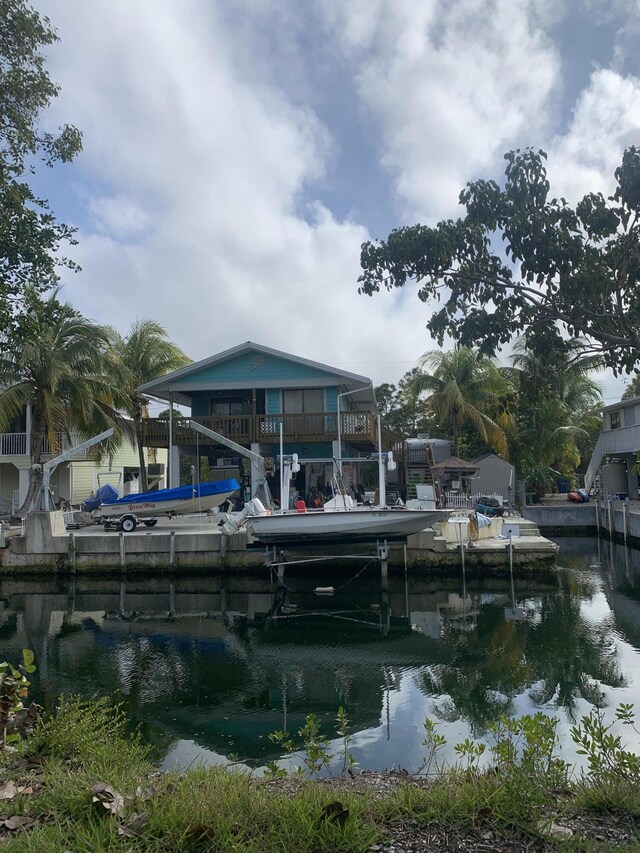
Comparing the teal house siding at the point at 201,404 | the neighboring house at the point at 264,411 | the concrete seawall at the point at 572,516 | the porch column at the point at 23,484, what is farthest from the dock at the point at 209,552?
the concrete seawall at the point at 572,516

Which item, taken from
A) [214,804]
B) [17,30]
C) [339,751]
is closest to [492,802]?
[214,804]

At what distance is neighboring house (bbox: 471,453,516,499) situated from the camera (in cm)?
3375

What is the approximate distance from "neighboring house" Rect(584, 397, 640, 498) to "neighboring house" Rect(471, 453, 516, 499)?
5938 mm

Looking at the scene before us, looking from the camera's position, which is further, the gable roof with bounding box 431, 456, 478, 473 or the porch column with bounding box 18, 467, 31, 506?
the porch column with bounding box 18, 467, 31, 506

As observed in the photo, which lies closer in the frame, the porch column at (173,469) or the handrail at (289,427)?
the handrail at (289,427)

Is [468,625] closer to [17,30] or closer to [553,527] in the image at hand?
[17,30]

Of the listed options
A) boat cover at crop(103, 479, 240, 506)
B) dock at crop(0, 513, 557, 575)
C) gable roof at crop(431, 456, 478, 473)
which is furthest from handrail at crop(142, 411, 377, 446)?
dock at crop(0, 513, 557, 575)

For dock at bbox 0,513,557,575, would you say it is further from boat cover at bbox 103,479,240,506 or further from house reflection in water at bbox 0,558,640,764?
boat cover at bbox 103,479,240,506

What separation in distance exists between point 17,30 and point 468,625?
46.0 ft

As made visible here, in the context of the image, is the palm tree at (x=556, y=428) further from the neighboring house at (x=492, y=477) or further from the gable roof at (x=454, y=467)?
the gable roof at (x=454, y=467)

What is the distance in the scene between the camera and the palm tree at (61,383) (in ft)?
80.8

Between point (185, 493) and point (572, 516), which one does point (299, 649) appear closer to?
point (185, 493)

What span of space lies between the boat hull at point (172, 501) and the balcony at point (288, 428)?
150 inches

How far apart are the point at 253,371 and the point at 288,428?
10.6ft
